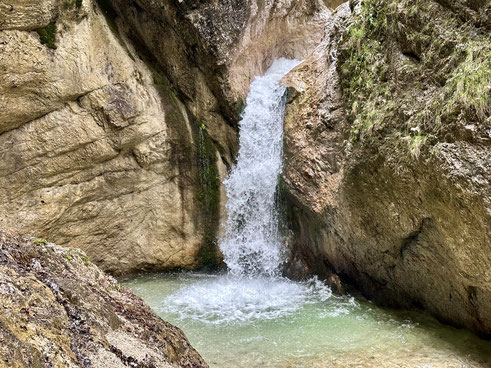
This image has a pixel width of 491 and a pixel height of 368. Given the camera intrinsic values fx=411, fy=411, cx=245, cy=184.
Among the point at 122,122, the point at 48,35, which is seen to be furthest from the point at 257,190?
the point at 48,35

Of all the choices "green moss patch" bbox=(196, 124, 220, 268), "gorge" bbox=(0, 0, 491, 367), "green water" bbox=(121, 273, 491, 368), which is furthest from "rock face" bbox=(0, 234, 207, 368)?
"green moss patch" bbox=(196, 124, 220, 268)

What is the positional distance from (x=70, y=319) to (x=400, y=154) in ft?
15.0

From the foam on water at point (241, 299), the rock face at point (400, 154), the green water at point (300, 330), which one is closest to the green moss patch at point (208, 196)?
the foam on water at point (241, 299)

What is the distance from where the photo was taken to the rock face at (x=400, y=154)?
15.3 feet

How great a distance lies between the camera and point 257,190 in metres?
8.71

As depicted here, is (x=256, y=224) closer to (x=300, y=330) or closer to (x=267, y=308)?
(x=267, y=308)

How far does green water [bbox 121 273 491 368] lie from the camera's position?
4902mm

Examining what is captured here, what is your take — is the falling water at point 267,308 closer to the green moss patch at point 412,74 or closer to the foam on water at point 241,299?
the foam on water at point 241,299

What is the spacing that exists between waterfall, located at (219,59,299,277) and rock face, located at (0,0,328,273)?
1.08 feet

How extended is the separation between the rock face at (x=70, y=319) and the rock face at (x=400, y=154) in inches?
141

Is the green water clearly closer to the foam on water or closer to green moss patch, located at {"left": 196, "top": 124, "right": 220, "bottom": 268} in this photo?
the foam on water

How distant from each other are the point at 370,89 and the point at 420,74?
0.85m

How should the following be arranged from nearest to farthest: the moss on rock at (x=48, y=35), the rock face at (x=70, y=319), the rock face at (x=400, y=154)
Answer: the rock face at (x=70, y=319)
the rock face at (x=400, y=154)
the moss on rock at (x=48, y=35)

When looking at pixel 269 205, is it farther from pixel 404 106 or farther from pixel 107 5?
pixel 107 5
